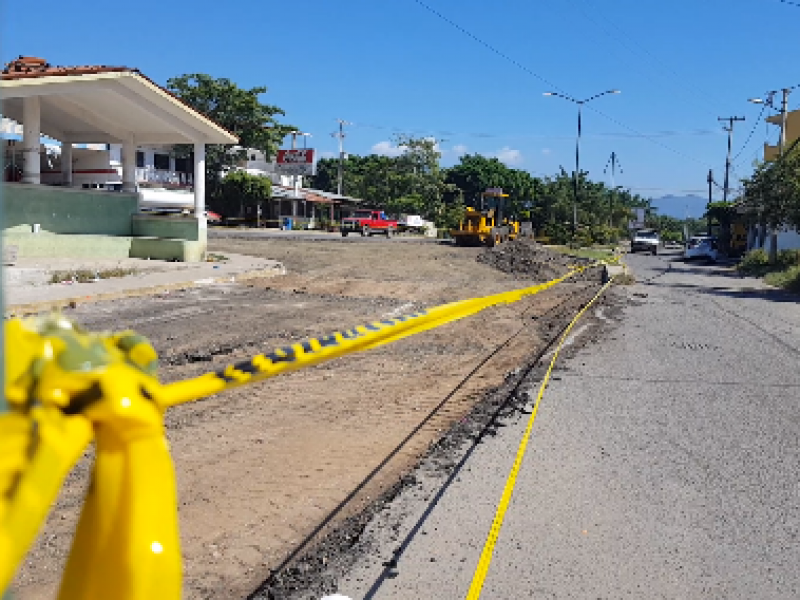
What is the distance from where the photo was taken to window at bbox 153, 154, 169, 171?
52750 millimetres

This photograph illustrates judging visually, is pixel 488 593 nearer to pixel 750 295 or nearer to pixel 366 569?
pixel 366 569

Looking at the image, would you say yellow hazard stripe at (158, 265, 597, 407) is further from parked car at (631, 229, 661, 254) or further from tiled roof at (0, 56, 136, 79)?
parked car at (631, 229, 661, 254)

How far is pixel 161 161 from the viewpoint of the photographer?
175ft

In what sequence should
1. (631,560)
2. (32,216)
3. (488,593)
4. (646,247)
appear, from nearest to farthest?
(488,593), (631,560), (32,216), (646,247)

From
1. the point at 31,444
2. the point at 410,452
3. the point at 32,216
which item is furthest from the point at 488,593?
the point at 32,216

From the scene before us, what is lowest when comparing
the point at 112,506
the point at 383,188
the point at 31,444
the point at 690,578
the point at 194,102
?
the point at 690,578

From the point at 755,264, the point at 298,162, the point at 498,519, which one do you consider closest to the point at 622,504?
the point at 498,519

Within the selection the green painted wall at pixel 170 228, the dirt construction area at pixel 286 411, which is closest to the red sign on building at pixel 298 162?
the green painted wall at pixel 170 228

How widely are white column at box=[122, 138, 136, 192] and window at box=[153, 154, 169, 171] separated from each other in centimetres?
3101

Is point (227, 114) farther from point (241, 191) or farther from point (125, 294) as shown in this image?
point (125, 294)

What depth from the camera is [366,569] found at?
3746mm

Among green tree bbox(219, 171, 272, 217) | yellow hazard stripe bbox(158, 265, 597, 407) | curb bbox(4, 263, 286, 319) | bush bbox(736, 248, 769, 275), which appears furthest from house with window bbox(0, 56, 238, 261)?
green tree bbox(219, 171, 272, 217)

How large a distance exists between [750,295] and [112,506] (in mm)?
21321

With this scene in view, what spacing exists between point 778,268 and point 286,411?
2839 centimetres
